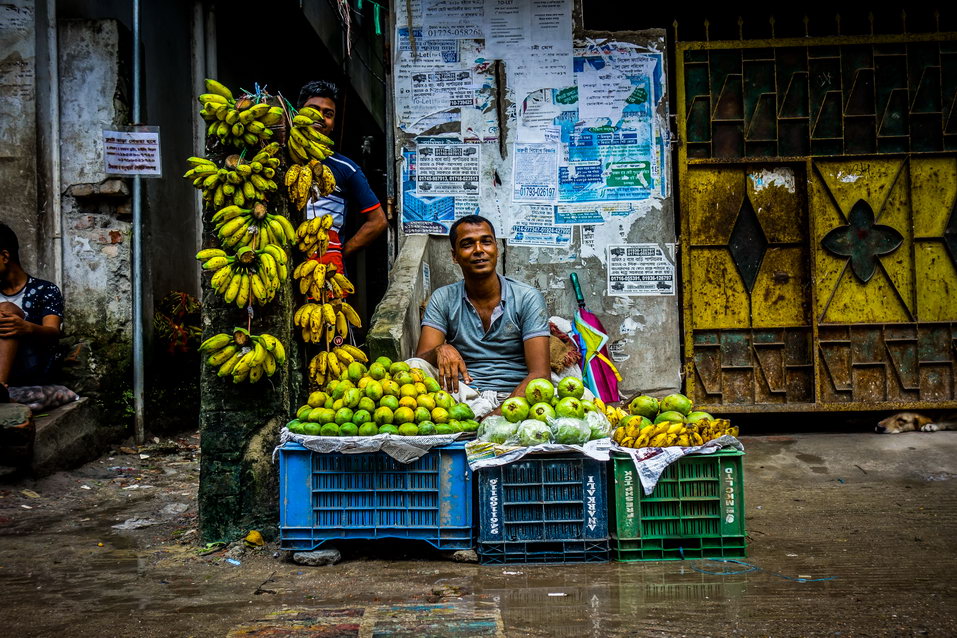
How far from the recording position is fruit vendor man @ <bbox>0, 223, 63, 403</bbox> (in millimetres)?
5926

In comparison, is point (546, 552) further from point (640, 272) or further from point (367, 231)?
point (640, 272)

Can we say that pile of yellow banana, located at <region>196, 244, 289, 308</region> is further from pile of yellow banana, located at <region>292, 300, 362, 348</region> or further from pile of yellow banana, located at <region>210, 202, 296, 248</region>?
pile of yellow banana, located at <region>292, 300, 362, 348</region>

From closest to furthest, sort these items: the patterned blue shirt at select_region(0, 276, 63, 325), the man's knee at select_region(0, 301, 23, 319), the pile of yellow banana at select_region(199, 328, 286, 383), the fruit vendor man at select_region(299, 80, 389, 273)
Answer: the pile of yellow banana at select_region(199, 328, 286, 383), the fruit vendor man at select_region(299, 80, 389, 273), the man's knee at select_region(0, 301, 23, 319), the patterned blue shirt at select_region(0, 276, 63, 325)

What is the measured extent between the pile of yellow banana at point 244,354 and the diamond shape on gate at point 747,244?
4.26 meters

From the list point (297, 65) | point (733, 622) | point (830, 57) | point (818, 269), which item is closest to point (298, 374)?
point (733, 622)

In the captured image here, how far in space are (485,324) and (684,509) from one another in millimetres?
1720

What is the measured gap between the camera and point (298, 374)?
461cm

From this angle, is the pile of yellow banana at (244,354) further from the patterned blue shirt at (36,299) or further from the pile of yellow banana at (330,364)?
the patterned blue shirt at (36,299)

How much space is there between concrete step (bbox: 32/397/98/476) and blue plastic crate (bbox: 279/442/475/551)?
298 centimetres

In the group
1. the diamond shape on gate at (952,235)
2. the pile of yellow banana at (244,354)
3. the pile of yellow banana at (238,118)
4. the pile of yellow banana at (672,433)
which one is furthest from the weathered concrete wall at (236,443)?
the diamond shape on gate at (952,235)

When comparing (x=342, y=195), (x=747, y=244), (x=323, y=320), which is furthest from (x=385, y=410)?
(x=747, y=244)

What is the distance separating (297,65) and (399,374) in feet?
28.6

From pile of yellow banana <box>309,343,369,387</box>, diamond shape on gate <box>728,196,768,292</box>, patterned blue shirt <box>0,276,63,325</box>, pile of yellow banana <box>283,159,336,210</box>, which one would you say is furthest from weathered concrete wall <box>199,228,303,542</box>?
diamond shape on gate <box>728,196,768,292</box>

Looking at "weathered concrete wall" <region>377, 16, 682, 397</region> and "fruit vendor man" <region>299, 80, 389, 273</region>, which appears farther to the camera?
"weathered concrete wall" <region>377, 16, 682, 397</region>
